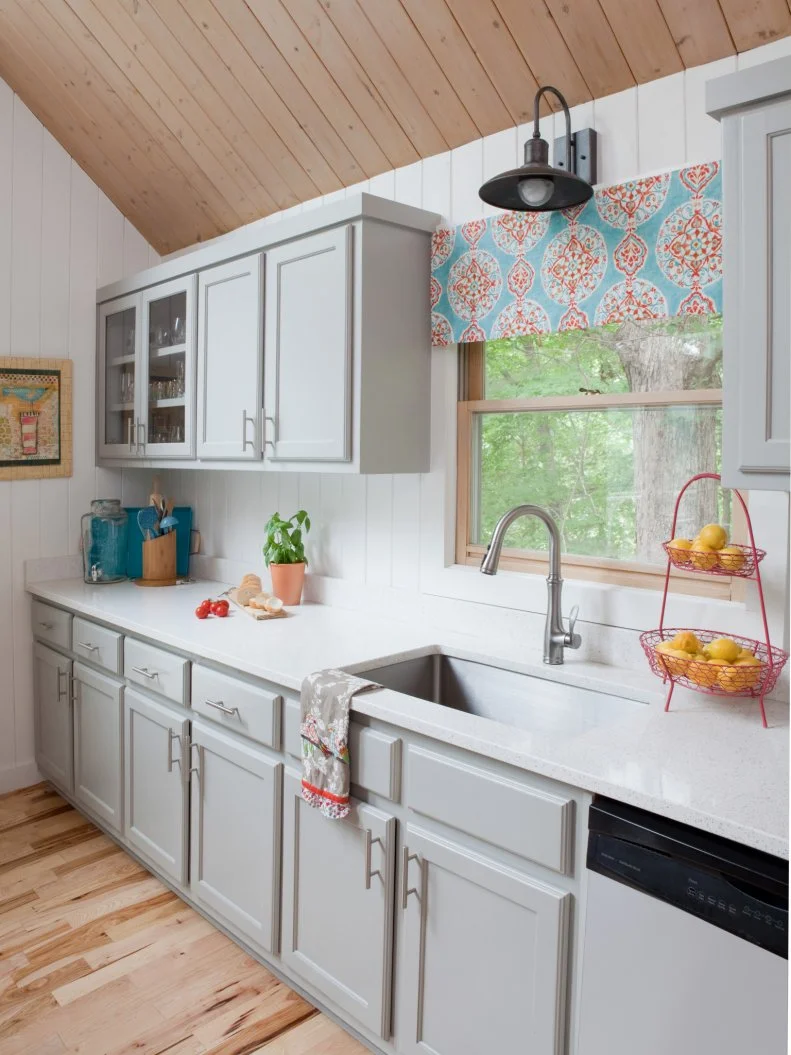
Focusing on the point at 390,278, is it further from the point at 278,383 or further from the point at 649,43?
the point at 649,43

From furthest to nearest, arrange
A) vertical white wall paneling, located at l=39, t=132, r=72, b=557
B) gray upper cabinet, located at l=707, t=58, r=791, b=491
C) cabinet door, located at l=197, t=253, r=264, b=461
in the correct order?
1. vertical white wall paneling, located at l=39, t=132, r=72, b=557
2. cabinet door, located at l=197, t=253, r=264, b=461
3. gray upper cabinet, located at l=707, t=58, r=791, b=491

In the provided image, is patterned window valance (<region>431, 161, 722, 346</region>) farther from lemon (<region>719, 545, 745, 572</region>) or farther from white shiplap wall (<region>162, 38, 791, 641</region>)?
lemon (<region>719, 545, 745, 572</region>)

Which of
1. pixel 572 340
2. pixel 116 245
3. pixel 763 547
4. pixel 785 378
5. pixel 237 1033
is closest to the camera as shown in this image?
pixel 785 378

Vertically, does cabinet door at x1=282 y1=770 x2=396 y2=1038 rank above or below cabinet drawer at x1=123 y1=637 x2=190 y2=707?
below

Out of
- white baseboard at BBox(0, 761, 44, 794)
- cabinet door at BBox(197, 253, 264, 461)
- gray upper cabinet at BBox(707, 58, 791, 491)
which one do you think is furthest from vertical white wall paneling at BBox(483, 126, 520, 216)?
white baseboard at BBox(0, 761, 44, 794)

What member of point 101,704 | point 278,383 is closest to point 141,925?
point 101,704

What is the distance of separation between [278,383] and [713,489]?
1.34 meters

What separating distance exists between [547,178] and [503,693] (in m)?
1.30

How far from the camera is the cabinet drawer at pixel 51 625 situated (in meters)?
3.19

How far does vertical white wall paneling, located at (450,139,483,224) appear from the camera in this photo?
2480mm

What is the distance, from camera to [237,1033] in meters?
2.07

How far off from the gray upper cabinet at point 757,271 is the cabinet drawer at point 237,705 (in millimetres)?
1239

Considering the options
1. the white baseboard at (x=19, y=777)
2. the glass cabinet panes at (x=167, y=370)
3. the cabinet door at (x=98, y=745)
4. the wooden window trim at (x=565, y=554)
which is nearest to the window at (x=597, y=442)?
the wooden window trim at (x=565, y=554)

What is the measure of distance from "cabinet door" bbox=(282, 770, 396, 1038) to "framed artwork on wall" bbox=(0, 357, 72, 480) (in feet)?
6.69
